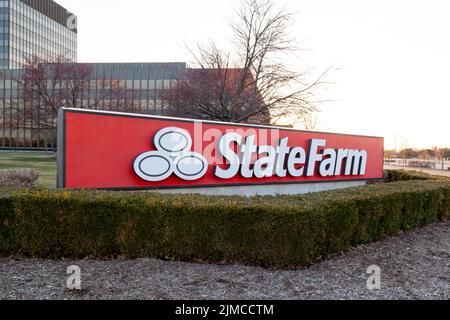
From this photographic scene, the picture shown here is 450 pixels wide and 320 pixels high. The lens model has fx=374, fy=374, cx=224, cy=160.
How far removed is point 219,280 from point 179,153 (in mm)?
5177

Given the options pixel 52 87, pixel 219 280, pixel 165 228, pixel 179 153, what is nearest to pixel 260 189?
pixel 179 153

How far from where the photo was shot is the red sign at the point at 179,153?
789cm

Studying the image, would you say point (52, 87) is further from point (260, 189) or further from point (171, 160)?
point (171, 160)

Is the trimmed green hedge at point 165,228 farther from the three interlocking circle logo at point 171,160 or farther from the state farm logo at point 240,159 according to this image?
the state farm logo at point 240,159

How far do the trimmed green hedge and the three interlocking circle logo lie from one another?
3265mm

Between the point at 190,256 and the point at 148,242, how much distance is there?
1.99ft

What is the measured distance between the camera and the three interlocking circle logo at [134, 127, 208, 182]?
870cm

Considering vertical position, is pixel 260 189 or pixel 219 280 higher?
pixel 260 189

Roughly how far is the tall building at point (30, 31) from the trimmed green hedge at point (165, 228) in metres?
71.9

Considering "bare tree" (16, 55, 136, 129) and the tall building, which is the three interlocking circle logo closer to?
"bare tree" (16, 55, 136, 129)

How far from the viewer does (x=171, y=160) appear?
9.06m

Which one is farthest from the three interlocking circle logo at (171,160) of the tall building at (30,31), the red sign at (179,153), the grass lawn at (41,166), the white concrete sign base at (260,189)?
the tall building at (30,31)

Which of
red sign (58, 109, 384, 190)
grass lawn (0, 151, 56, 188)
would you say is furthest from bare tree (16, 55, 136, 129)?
red sign (58, 109, 384, 190)

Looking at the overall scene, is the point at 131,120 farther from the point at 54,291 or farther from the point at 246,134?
the point at 54,291
